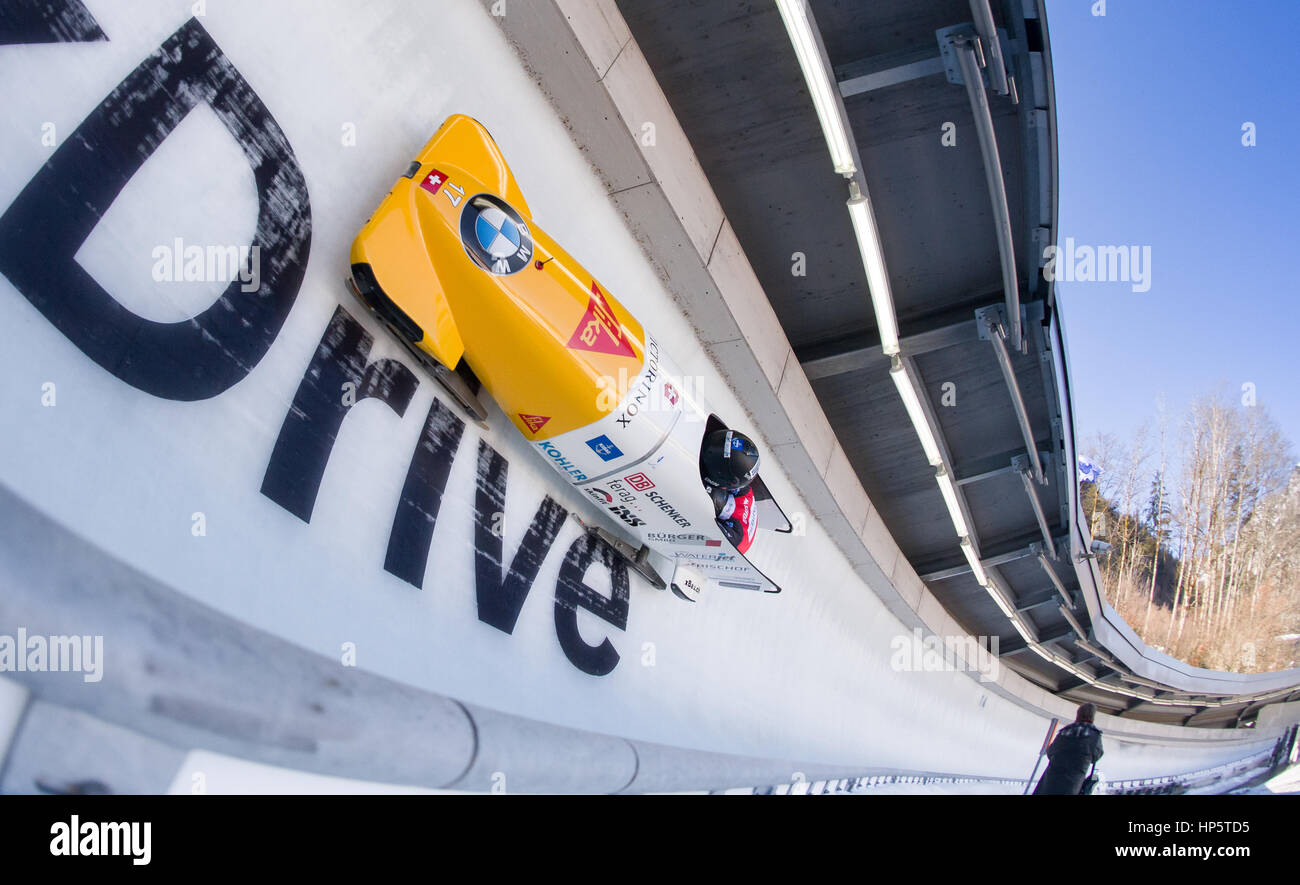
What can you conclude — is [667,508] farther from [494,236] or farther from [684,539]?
[494,236]

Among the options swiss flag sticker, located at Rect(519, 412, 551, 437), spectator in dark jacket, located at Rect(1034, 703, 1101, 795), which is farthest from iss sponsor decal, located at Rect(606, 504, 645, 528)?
spectator in dark jacket, located at Rect(1034, 703, 1101, 795)

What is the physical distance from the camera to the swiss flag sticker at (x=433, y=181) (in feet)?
8.18

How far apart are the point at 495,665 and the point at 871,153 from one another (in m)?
3.28

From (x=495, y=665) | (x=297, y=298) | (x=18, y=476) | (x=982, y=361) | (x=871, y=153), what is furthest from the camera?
(x=982, y=361)

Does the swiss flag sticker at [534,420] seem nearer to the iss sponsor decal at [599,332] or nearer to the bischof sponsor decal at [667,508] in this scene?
the iss sponsor decal at [599,332]

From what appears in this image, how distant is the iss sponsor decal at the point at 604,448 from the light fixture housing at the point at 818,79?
5.57 feet

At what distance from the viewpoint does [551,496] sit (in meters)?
3.30

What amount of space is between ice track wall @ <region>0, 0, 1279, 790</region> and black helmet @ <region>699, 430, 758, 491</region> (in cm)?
→ 68

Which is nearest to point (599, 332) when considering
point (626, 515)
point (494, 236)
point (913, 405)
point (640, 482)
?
point (494, 236)

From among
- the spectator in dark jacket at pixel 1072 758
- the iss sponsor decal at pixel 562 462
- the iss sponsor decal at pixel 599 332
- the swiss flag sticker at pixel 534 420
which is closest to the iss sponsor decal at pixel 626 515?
the iss sponsor decal at pixel 562 462

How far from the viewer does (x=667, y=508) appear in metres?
3.44
